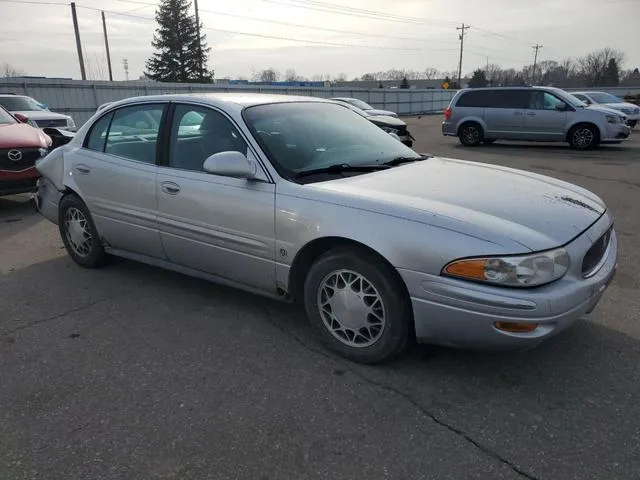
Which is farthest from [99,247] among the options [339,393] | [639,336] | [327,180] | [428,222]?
[639,336]

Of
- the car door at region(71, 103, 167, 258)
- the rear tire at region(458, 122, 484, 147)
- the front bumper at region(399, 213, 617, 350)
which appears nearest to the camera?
the front bumper at region(399, 213, 617, 350)

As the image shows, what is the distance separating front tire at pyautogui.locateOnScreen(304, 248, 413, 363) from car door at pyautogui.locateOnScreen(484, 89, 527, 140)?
13.9 meters

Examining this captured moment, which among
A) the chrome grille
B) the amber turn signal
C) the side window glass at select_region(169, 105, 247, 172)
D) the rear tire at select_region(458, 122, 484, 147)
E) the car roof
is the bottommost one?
the rear tire at select_region(458, 122, 484, 147)

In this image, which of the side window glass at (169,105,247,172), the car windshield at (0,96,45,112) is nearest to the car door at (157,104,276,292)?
the side window glass at (169,105,247,172)

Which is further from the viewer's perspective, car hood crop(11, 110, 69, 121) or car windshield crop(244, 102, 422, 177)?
car hood crop(11, 110, 69, 121)

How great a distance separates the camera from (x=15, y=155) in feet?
24.2

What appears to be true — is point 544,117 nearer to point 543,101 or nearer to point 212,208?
point 543,101

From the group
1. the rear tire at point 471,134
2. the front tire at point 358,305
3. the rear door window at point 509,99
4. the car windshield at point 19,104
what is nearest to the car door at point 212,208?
the front tire at point 358,305

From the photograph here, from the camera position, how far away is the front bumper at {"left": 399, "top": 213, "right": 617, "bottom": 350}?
2.58 meters

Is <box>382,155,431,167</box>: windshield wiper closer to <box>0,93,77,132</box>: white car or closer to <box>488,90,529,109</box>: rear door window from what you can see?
<box>0,93,77,132</box>: white car

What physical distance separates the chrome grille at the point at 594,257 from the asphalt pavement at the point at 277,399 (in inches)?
22.7

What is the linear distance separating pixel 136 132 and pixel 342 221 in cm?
234

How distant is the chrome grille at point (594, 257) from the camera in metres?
2.88

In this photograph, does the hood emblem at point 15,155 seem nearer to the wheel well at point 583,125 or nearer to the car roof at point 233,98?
the car roof at point 233,98
